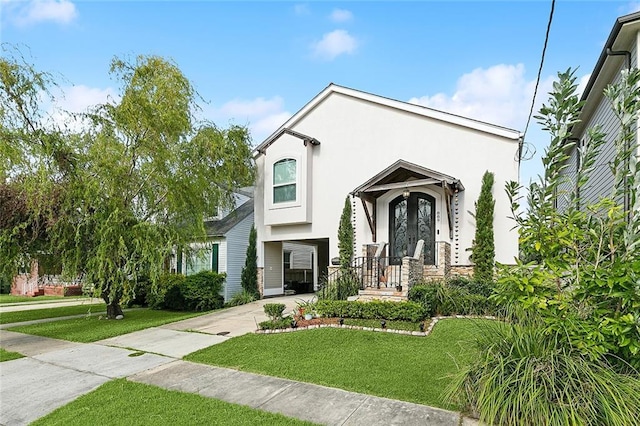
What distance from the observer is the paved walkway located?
421 cm

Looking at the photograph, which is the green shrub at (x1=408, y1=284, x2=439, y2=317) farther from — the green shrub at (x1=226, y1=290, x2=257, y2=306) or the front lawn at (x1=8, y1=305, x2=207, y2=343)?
the green shrub at (x1=226, y1=290, x2=257, y2=306)

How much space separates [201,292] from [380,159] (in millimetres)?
8117

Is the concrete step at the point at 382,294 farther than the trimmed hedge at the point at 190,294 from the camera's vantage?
No

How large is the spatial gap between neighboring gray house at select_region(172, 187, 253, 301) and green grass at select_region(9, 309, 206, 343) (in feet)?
11.3

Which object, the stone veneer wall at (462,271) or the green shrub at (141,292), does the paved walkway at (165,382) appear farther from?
the stone veneer wall at (462,271)

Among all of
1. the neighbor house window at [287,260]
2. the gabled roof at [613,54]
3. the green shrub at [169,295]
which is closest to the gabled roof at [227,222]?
the green shrub at [169,295]

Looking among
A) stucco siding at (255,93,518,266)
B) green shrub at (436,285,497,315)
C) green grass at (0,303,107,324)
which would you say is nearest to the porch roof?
stucco siding at (255,93,518,266)

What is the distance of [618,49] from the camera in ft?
24.7

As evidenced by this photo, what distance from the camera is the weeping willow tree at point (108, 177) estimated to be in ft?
28.2

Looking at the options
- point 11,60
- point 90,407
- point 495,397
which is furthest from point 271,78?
point 495,397

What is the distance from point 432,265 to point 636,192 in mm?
8416

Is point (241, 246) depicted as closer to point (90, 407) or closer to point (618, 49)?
→ point (90, 407)

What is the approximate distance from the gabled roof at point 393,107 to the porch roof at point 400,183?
1.89 m

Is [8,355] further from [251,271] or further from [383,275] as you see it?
[383,275]
